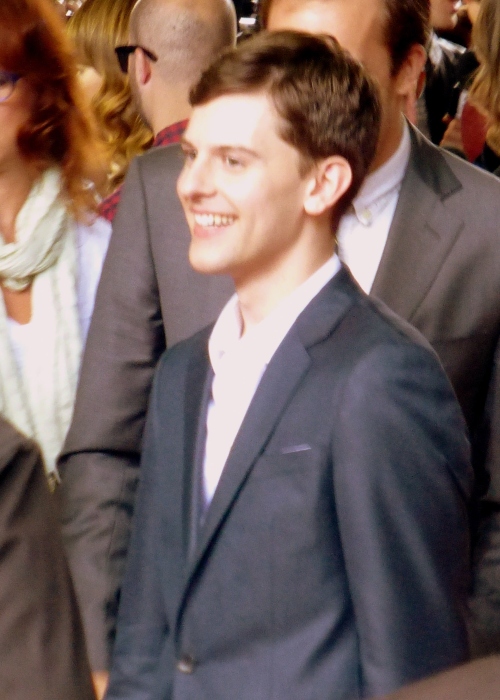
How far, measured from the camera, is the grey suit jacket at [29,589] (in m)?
1.01

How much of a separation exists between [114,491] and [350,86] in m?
0.75

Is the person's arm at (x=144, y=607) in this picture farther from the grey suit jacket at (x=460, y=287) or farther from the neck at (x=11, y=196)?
the neck at (x=11, y=196)

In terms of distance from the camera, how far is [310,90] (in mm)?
1408

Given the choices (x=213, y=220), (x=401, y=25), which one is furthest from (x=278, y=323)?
(x=401, y=25)

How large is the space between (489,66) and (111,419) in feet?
4.96

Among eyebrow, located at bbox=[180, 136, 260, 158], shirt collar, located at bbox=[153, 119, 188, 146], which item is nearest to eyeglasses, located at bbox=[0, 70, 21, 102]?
shirt collar, located at bbox=[153, 119, 188, 146]

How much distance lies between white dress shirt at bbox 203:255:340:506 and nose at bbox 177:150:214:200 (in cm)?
18

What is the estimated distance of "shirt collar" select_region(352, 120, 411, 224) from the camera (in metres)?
1.76

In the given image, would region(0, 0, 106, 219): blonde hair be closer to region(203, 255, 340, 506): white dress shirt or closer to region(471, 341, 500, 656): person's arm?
region(203, 255, 340, 506): white dress shirt

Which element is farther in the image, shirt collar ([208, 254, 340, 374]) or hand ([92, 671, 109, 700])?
hand ([92, 671, 109, 700])

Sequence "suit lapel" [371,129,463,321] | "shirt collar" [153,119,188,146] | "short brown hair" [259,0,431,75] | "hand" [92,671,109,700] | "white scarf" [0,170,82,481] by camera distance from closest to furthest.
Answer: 1. "hand" [92,671,109,700]
2. "suit lapel" [371,129,463,321]
3. "short brown hair" [259,0,431,75]
4. "white scarf" [0,170,82,481]
5. "shirt collar" [153,119,188,146]

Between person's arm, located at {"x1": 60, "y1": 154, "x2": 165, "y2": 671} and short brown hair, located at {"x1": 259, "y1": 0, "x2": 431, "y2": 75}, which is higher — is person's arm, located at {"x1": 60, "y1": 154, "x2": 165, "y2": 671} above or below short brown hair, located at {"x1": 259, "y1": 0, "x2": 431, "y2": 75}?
below

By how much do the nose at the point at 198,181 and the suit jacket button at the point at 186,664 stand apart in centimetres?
62

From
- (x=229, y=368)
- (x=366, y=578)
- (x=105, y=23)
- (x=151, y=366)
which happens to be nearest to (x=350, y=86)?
(x=229, y=368)
